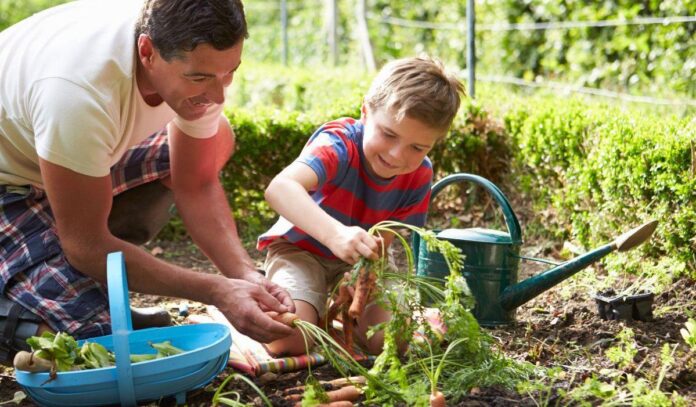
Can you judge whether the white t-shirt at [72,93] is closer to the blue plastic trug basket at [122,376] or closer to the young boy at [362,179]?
the blue plastic trug basket at [122,376]

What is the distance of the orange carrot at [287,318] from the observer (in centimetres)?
272

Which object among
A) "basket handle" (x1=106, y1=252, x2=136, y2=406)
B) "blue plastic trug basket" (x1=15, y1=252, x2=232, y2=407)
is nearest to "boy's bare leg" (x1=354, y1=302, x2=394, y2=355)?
"blue plastic trug basket" (x1=15, y1=252, x2=232, y2=407)

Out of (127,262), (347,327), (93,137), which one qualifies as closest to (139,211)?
(127,262)

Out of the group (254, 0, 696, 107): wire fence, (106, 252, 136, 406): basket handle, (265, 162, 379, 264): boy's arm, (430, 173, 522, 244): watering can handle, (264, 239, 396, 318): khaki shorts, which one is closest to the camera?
(106, 252, 136, 406): basket handle

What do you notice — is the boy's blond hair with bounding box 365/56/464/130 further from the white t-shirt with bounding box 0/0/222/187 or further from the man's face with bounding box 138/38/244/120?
the white t-shirt with bounding box 0/0/222/187

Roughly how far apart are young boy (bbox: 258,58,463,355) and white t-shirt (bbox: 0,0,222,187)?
545mm

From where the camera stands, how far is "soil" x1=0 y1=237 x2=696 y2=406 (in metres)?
2.65

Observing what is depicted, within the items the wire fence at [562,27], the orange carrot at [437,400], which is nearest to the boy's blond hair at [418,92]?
the orange carrot at [437,400]

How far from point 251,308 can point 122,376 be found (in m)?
0.48

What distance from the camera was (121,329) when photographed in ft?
7.57

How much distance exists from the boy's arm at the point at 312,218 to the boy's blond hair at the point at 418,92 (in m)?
0.39

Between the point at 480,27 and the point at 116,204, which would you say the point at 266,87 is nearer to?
the point at 480,27

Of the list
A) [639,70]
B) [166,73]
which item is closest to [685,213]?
[166,73]

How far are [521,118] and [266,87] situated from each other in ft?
12.9
